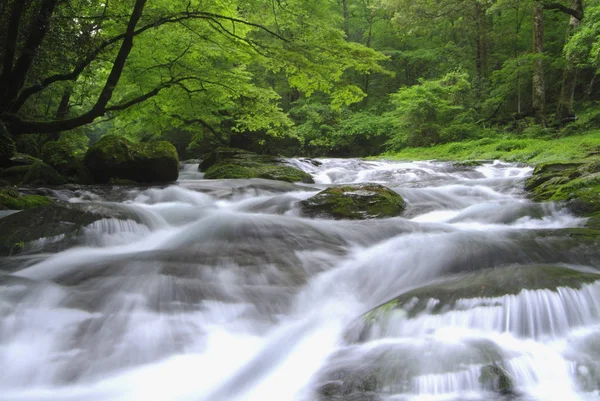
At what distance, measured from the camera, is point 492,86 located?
60.6 feet

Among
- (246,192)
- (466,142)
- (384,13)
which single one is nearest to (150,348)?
(246,192)

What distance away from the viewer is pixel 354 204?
6684mm

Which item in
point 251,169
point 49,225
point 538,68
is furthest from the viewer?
point 538,68

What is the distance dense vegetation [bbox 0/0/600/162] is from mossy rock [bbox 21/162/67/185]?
708mm

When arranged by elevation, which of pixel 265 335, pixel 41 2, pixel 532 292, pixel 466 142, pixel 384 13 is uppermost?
pixel 384 13

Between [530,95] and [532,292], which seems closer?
[532,292]

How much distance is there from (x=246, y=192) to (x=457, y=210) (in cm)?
430

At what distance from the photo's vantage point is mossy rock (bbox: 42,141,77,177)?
9.16 metres

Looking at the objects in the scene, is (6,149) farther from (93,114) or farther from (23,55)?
(23,55)

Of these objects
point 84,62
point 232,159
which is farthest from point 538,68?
point 84,62

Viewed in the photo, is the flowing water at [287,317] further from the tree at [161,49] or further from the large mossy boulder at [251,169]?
the large mossy boulder at [251,169]

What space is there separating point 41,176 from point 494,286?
28.9 ft

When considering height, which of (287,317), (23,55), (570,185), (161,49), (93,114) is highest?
(161,49)

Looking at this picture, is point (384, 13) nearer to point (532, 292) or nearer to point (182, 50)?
point (182, 50)
